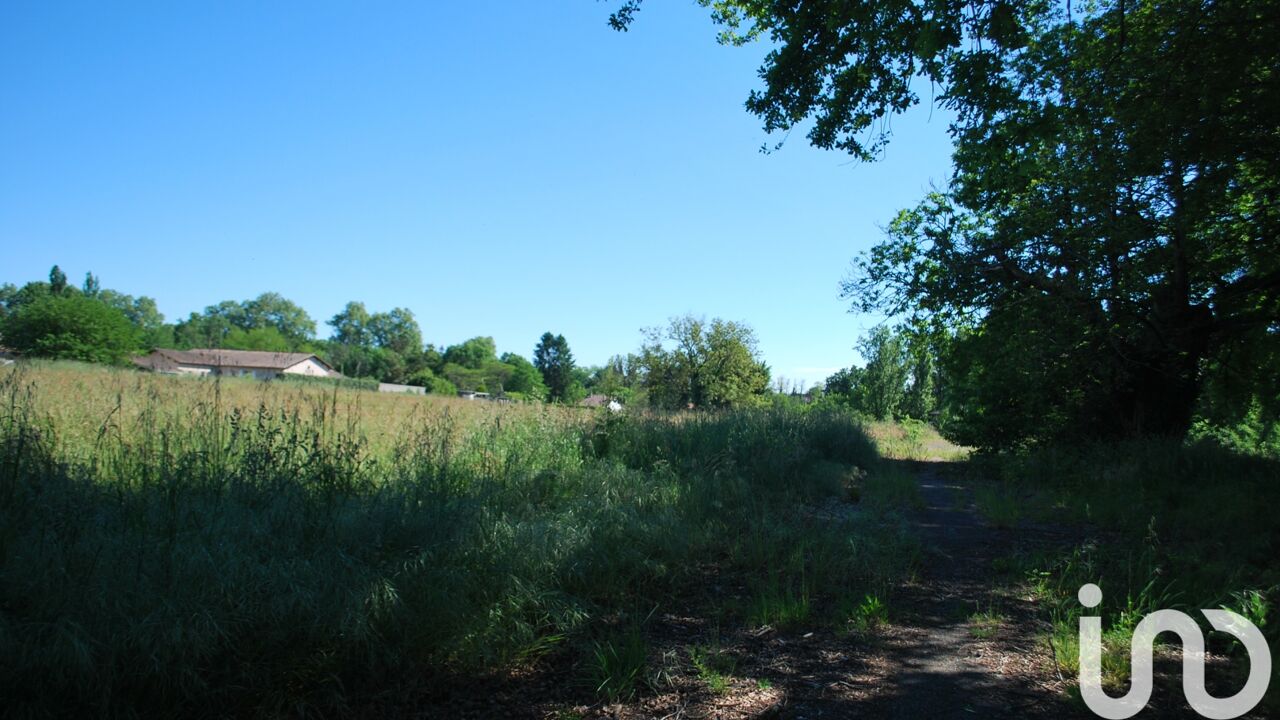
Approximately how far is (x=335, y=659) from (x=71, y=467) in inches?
124

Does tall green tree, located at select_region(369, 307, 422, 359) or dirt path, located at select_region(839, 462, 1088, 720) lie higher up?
tall green tree, located at select_region(369, 307, 422, 359)

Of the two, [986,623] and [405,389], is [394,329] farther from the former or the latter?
[986,623]

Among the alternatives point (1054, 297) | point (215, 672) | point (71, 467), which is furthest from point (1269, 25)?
point (71, 467)

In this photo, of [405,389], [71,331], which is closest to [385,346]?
[71,331]

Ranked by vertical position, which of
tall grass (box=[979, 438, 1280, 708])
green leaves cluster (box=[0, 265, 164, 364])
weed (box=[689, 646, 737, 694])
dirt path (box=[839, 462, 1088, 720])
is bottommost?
weed (box=[689, 646, 737, 694])

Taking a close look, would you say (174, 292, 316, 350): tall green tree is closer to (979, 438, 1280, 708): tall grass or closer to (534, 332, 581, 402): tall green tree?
(534, 332, 581, 402): tall green tree

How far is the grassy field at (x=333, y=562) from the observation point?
265 cm

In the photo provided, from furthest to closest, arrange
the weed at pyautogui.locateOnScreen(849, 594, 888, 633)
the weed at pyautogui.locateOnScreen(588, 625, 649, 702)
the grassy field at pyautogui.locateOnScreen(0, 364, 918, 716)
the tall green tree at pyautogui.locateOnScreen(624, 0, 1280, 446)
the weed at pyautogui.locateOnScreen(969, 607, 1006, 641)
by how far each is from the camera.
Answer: the tall green tree at pyautogui.locateOnScreen(624, 0, 1280, 446)
the weed at pyautogui.locateOnScreen(849, 594, 888, 633)
the weed at pyautogui.locateOnScreen(969, 607, 1006, 641)
the weed at pyautogui.locateOnScreen(588, 625, 649, 702)
the grassy field at pyautogui.locateOnScreen(0, 364, 918, 716)

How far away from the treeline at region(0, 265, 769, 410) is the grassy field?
2.11 m

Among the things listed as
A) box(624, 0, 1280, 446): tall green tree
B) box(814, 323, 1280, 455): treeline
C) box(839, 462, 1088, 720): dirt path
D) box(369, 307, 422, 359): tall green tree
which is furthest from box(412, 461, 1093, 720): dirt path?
box(369, 307, 422, 359): tall green tree

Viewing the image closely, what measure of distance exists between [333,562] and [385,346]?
400 feet

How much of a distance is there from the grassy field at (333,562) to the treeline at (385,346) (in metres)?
2.11

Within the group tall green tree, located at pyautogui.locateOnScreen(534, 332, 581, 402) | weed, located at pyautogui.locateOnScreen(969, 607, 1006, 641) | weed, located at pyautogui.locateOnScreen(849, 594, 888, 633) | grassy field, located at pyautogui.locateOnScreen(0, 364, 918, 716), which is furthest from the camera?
tall green tree, located at pyautogui.locateOnScreen(534, 332, 581, 402)

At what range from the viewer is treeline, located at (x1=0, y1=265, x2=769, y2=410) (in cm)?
3912
